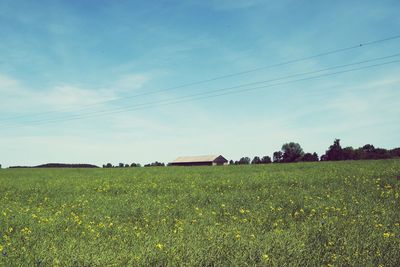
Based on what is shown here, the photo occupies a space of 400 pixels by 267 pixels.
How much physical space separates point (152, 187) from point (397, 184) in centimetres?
1069

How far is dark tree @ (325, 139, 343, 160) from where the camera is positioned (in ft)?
248

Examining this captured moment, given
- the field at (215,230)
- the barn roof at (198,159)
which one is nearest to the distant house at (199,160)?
the barn roof at (198,159)

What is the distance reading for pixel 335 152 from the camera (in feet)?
265

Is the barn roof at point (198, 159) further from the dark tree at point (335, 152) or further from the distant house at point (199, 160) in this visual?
the dark tree at point (335, 152)

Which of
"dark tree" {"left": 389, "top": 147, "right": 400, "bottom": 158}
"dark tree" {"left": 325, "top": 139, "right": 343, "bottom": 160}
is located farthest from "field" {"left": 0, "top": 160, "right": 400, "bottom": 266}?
"dark tree" {"left": 325, "top": 139, "right": 343, "bottom": 160}

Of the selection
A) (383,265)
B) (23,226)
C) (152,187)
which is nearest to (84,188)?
(152,187)

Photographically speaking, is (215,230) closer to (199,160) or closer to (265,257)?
(265,257)

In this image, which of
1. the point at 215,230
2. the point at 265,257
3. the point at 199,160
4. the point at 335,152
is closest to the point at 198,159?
the point at 199,160

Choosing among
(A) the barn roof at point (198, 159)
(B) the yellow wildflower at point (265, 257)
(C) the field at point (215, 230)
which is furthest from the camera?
(A) the barn roof at point (198, 159)

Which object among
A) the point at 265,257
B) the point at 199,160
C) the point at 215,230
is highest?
the point at 199,160

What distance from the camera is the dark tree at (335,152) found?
248 ft

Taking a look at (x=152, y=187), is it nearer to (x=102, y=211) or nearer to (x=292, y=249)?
(x=102, y=211)

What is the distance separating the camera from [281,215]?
927 centimetres

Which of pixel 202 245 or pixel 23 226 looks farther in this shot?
pixel 23 226
